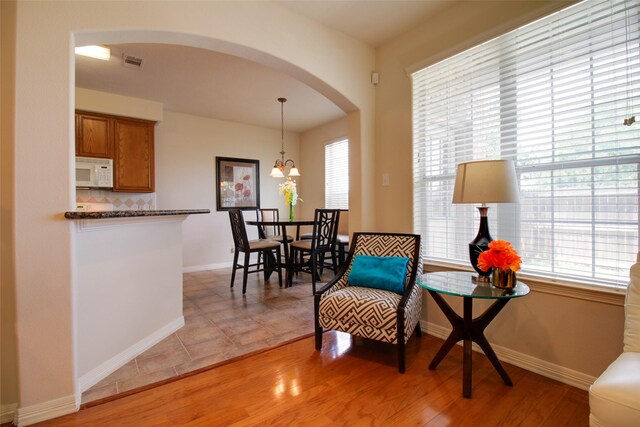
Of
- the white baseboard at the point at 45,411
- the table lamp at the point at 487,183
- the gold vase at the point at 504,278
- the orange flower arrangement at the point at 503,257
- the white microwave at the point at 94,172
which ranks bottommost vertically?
the white baseboard at the point at 45,411

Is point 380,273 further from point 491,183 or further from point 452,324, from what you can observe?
point 491,183

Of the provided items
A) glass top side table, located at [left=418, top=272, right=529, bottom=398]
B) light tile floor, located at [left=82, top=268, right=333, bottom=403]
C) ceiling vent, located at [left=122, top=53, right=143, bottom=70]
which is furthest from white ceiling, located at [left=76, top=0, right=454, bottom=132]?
light tile floor, located at [left=82, top=268, right=333, bottom=403]

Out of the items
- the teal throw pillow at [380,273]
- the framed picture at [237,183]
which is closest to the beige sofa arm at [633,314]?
the teal throw pillow at [380,273]

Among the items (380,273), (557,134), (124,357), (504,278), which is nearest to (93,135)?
(124,357)

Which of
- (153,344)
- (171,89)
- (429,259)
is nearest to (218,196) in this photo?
(171,89)

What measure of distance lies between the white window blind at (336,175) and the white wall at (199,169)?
4.27ft

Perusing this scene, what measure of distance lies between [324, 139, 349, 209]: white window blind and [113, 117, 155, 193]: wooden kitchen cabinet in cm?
288

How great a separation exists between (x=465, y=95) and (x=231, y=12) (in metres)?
1.85

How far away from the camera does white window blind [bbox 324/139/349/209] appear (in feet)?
17.0

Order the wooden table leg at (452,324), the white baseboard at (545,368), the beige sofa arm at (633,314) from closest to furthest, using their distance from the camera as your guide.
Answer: the beige sofa arm at (633,314) < the white baseboard at (545,368) < the wooden table leg at (452,324)

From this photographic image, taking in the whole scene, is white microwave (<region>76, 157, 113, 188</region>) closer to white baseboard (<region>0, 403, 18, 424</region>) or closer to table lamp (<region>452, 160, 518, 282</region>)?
white baseboard (<region>0, 403, 18, 424</region>)

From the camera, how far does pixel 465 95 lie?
229 cm

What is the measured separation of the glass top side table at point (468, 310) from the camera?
1659 mm

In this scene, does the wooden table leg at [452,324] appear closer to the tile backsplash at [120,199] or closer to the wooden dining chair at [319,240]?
the wooden dining chair at [319,240]
